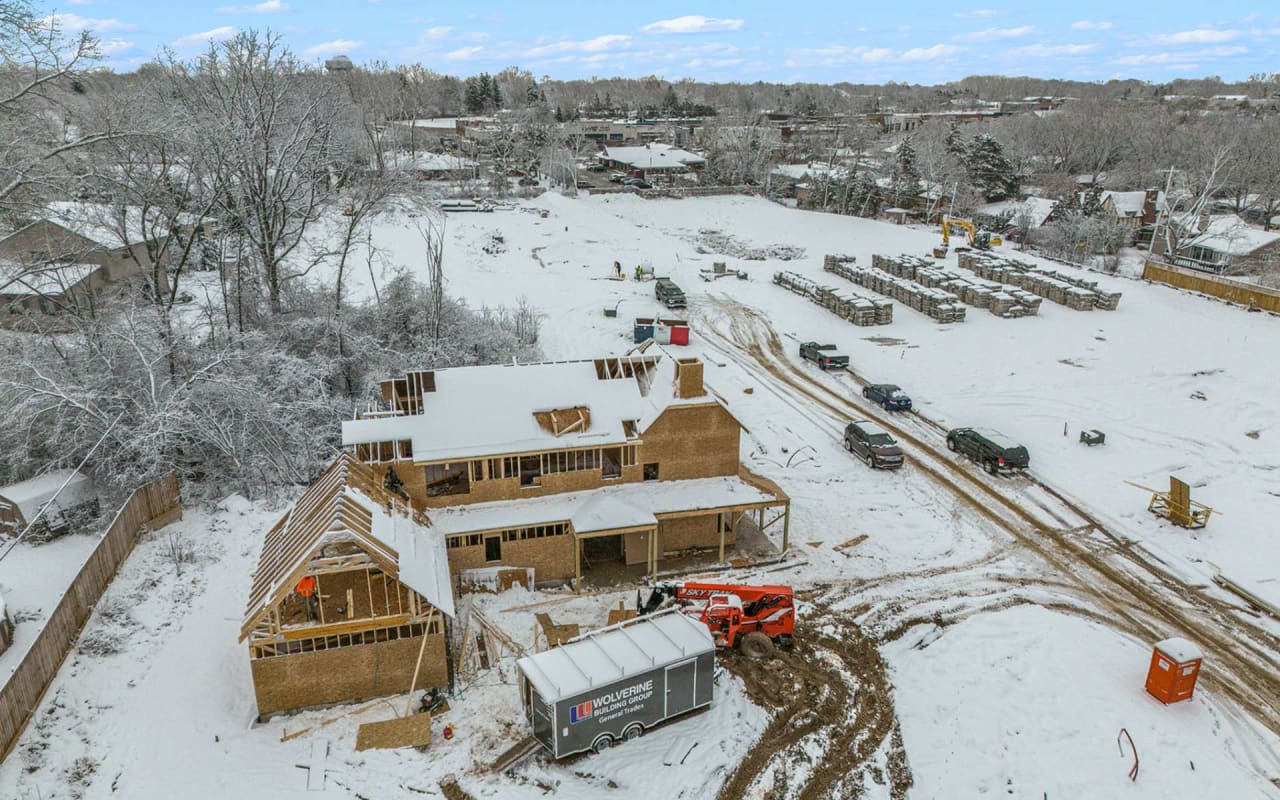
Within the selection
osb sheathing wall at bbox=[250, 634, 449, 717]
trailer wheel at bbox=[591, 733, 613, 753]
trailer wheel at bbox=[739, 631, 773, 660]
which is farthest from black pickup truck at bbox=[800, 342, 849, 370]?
osb sheathing wall at bbox=[250, 634, 449, 717]

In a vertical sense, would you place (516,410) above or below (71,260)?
below

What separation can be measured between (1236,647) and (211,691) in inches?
1123

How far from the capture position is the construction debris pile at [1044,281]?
186ft

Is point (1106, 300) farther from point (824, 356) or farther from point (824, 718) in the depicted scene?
point (824, 718)

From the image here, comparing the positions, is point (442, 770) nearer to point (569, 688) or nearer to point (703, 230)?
point (569, 688)

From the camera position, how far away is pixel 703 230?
3337 inches

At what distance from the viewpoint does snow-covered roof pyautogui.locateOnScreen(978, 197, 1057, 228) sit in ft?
276

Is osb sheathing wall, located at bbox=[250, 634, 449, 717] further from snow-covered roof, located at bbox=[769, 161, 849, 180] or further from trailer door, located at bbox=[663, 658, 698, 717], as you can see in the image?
snow-covered roof, located at bbox=[769, 161, 849, 180]

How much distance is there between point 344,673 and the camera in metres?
20.5

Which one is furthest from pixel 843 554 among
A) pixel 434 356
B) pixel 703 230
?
pixel 703 230

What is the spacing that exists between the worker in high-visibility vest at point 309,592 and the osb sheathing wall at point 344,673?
3.33 ft

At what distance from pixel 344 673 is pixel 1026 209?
86.9 meters

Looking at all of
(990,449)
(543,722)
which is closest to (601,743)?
(543,722)

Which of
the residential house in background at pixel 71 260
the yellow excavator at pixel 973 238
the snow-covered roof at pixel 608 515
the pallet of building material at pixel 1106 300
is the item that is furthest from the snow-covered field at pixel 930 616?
the yellow excavator at pixel 973 238
